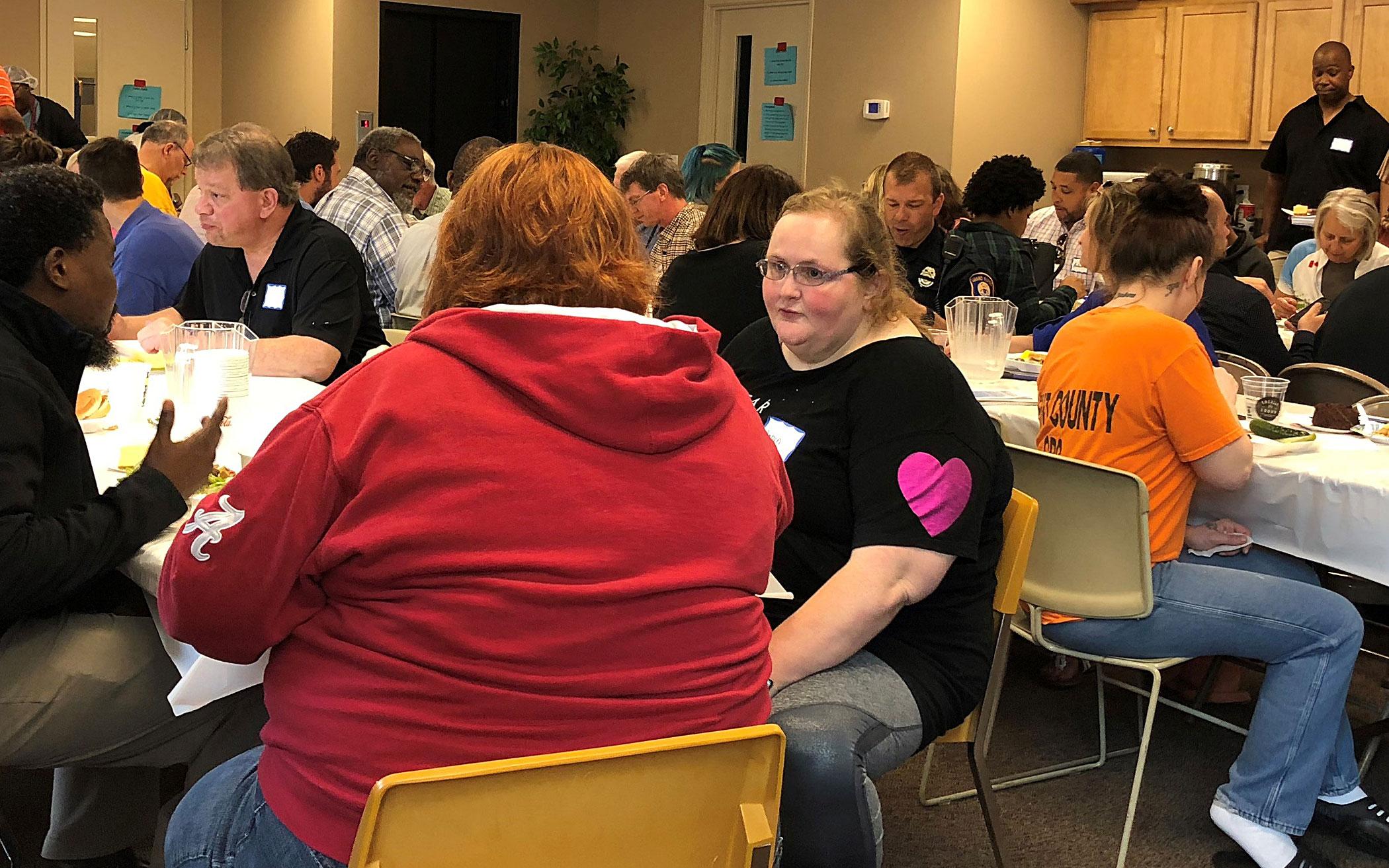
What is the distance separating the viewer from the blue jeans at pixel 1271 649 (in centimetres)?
245

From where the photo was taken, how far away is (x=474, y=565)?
124cm

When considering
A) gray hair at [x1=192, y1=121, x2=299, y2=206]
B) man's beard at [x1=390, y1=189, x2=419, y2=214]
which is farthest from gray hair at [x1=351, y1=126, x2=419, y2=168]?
gray hair at [x1=192, y1=121, x2=299, y2=206]

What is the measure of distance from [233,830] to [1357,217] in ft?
16.6

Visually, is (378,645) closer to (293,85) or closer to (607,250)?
(607,250)

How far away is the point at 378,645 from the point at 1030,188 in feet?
13.4

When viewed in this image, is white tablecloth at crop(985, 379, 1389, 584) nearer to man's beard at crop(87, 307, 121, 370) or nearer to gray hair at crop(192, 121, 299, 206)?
man's beard at crop(87, 307, 121, 370)

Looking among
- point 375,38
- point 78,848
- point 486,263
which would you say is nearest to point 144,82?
point 375,38

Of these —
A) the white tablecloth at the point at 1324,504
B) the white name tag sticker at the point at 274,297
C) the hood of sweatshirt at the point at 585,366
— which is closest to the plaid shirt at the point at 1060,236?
the white tablecloth at the point at 1324,504

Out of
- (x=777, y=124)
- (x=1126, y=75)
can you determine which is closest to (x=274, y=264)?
(x=777, y=124)

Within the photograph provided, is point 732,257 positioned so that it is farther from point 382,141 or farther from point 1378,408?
point 382,141

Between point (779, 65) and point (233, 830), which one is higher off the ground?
point (779, 65)

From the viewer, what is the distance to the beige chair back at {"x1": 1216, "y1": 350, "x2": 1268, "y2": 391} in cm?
333

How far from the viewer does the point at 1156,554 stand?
8.41 ft

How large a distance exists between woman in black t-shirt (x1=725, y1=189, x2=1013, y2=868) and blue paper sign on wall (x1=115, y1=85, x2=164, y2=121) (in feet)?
30.2
